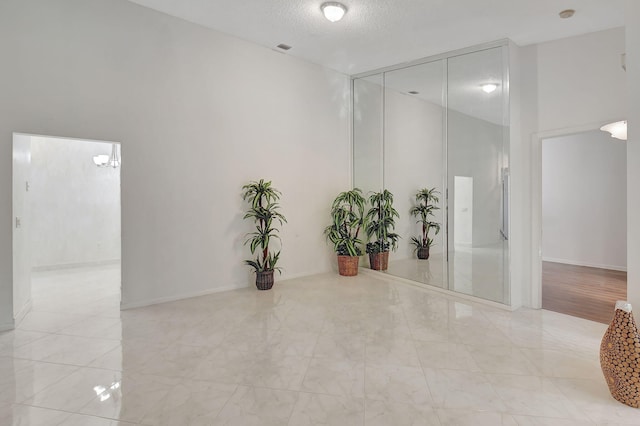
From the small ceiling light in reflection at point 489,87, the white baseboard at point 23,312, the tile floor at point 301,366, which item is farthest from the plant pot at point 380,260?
the white baseboard at point 23,312

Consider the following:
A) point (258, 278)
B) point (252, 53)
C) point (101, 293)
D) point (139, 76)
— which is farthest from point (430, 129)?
point (101, 293)

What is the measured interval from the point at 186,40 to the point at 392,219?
157 inches

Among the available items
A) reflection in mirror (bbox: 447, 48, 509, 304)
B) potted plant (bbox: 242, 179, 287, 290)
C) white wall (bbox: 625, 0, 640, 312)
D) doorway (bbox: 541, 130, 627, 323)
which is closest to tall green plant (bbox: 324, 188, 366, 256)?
potted plant (bbox: 242, 179, 287, 290)

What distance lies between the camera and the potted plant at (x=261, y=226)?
4992 mm

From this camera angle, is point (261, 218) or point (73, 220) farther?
point (73, 220)

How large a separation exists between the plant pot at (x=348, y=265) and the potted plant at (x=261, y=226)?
4.14 feet

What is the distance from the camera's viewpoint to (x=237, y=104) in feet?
16.6

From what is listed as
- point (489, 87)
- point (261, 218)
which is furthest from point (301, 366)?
point (489, 87)

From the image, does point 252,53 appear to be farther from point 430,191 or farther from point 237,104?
point 430,191

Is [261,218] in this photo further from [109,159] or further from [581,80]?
[581,80]

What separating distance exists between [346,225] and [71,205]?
5.19 meters

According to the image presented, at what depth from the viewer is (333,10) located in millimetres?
3896

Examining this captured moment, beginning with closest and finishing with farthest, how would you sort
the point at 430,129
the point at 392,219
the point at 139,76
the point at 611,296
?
the point at 139,76
the point at 611,296
the point at 430,129
the point at 392,219

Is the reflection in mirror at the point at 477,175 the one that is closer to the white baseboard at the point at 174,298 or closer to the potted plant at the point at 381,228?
the potted plant at the point at 381,228
